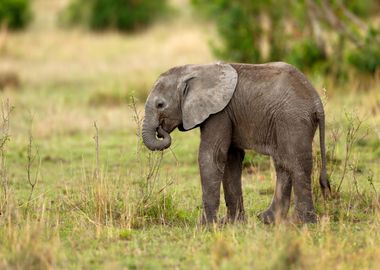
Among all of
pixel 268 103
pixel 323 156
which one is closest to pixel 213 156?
pixel 268 103

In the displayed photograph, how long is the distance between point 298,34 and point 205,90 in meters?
11.8

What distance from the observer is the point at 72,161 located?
40.9ft

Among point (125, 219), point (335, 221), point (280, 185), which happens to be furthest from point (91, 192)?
point (335, 221)

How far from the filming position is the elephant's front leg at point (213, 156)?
843 cm

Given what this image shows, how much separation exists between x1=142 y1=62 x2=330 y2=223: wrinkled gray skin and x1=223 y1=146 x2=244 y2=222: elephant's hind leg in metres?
0.24

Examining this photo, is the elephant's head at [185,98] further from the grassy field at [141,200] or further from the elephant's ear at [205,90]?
the grassy field at [141,200]

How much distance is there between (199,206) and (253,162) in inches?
82.2

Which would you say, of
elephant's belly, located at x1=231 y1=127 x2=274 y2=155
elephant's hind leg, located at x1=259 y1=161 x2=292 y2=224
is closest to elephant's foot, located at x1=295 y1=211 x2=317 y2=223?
elephant's hind leg, located at x1=259 y1=161 x2=292 y2=224

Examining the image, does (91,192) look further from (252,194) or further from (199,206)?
(252,194)

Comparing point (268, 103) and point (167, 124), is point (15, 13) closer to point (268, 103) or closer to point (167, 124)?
point (167, 124)

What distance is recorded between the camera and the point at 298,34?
65.4ft

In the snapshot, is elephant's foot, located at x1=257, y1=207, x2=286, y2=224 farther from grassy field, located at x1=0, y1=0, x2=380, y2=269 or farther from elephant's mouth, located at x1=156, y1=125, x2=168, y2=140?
elephant's mouth, located at x1=156, y1=125, x2=168, y2=140

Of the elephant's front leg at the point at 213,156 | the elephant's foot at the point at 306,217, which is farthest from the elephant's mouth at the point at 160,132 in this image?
the elephant's foot at the point at 306,217

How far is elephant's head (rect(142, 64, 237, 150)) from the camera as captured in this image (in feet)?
27.5
